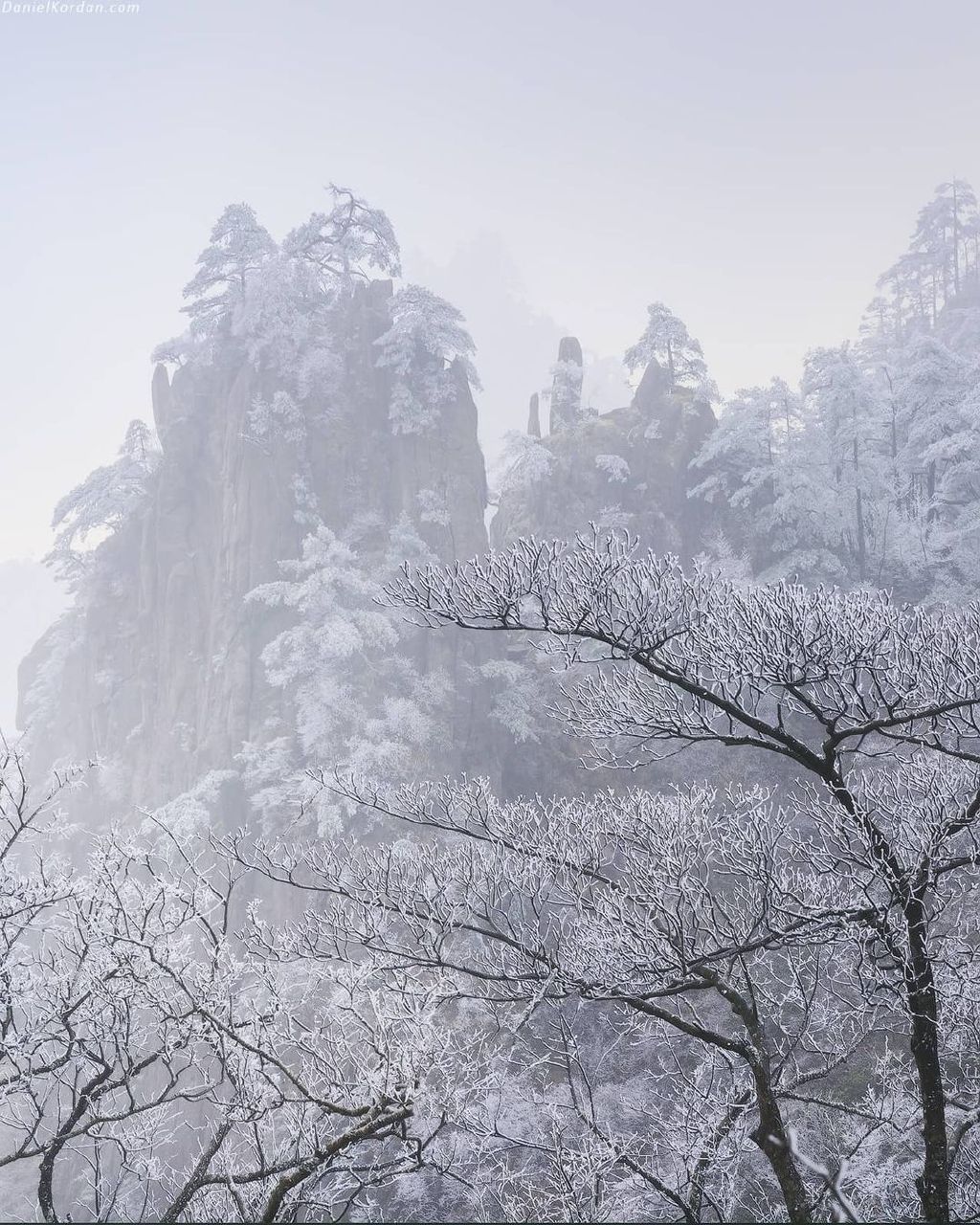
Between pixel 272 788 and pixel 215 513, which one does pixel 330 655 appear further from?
pixel 215 513

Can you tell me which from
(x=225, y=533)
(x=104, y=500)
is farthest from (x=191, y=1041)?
(x=104, y=500)

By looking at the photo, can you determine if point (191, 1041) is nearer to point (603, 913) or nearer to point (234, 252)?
point (603, 913)

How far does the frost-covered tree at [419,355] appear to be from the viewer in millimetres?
22609

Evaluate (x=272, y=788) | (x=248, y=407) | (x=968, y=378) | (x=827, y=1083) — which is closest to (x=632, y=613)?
(x=827, y=1083)

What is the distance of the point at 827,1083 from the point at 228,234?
89.2ft

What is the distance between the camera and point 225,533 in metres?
22.2

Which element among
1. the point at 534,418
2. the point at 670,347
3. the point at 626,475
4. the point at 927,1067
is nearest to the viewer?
the point at 927,1067

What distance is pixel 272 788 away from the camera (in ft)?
55.8

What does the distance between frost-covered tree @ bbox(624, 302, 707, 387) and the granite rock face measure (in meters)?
6.95

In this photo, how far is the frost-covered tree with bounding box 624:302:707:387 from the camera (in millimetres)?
25625

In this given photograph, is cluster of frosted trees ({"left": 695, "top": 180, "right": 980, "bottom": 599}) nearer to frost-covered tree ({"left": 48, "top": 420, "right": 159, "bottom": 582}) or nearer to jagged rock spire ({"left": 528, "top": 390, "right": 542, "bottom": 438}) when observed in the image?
jagged rock spire ({"left": 528, "top": 390, "right": 542, "bottom": 438})

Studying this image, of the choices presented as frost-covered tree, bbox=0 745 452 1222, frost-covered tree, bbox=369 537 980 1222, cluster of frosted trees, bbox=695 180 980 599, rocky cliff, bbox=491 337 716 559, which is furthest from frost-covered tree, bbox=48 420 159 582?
frost-covered tree, bbox=369 537 980 1222

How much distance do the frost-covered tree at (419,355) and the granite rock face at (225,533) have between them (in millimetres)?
357

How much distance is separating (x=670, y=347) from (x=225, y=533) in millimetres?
16307
